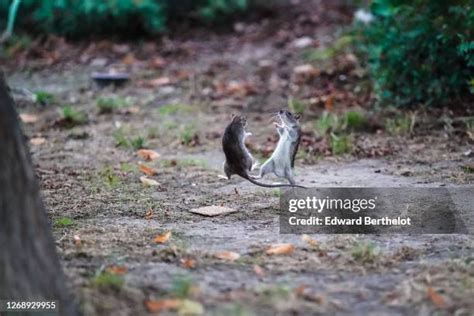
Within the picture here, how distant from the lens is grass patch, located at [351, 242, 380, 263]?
371 centimetres

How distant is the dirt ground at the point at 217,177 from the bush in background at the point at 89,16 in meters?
0.24

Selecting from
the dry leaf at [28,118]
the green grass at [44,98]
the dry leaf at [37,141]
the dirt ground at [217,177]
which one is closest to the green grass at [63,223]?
the dirt ground at [217,177]

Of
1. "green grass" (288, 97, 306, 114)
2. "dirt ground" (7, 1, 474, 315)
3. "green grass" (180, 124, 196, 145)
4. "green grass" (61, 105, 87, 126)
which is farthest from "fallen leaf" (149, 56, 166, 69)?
"green grass" (180, 124, 196, 145)

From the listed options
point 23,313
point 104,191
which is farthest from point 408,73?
point 23,313

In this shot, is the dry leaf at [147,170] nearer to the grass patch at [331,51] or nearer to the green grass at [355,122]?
the green grass at [355,122]

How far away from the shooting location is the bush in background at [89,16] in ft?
32.5

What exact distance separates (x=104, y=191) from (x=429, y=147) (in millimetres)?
2540

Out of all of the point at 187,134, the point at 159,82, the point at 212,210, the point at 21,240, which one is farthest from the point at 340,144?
the point at 21,240

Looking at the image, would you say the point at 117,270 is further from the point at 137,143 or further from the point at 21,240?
the point at 137,143

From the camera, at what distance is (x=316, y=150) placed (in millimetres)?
6121

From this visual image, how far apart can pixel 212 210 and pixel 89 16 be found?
606 centimetres

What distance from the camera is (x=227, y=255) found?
376 centimetres

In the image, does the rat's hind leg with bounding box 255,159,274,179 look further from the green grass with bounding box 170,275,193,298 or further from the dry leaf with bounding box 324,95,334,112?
the dry leaf with bounding box 324,95,334,112

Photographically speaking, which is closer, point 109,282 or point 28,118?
point 109,282
